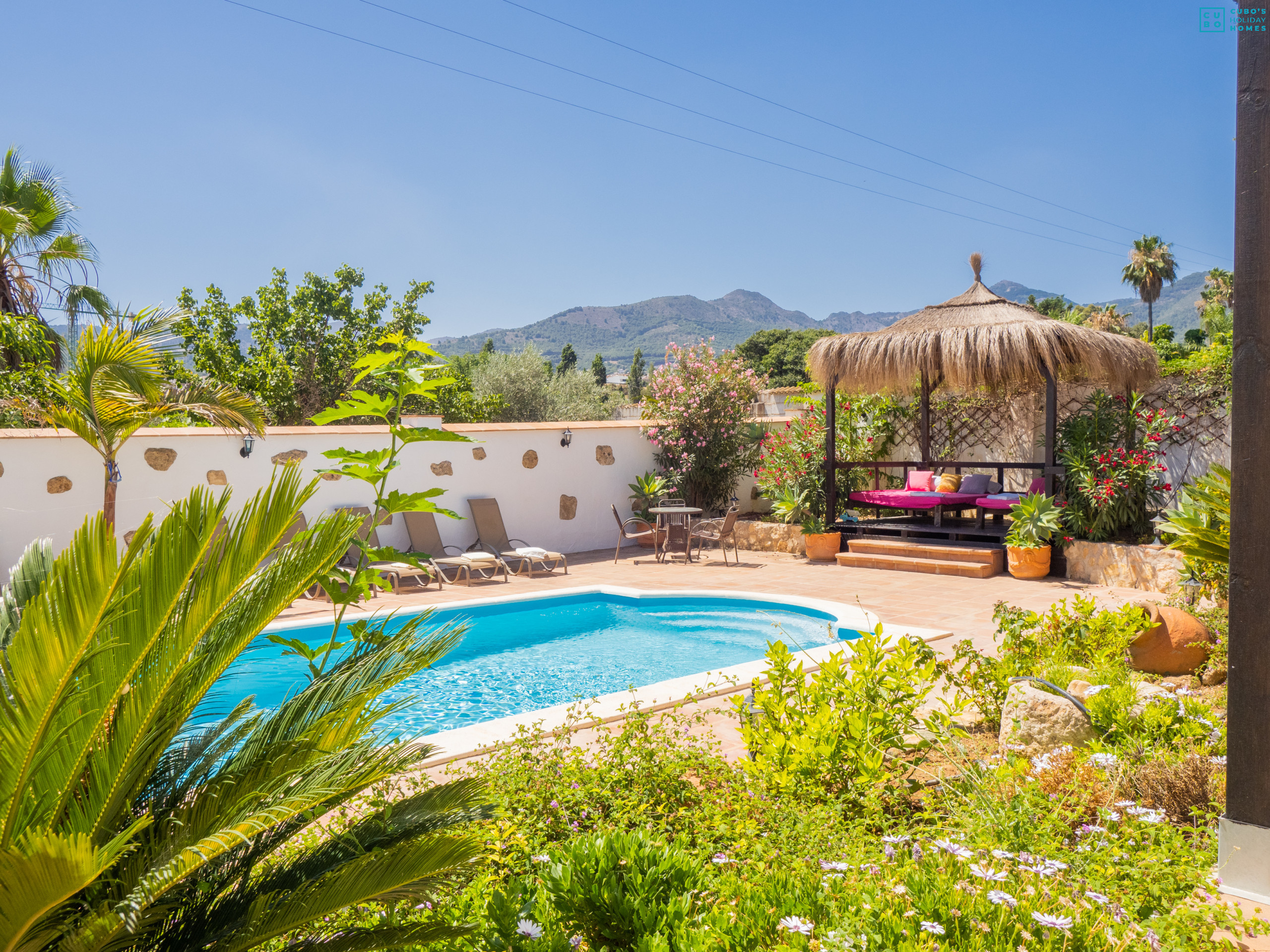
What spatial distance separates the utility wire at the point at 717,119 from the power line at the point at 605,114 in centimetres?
75

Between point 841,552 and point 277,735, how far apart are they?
9208 millimetres

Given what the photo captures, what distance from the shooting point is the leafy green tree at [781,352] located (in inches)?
1989

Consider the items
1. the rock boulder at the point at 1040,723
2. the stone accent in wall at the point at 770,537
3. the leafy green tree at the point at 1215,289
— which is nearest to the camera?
the rock boulder at the point at 1040,723

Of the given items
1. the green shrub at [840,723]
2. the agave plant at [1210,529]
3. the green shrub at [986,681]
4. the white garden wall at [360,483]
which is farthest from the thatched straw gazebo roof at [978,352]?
the green shrub at [840,723]

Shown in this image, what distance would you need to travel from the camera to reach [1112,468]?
8195 millimetres

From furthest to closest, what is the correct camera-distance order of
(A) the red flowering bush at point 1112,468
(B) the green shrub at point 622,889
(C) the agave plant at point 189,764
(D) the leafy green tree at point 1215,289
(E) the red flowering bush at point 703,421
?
(D) the leafy green tree at point 1215,289 → (E) the red flowering bush at point 703,421 → (A) the red flowering bush at point 1112,468 → (B) the green shrub at point 622,889 → (C) the agave plant at point 189,764

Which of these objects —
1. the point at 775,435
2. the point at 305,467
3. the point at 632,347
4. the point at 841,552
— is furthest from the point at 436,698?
→ the point at 632,347

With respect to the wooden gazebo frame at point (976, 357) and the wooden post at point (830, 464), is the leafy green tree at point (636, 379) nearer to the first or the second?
the wooden post at point (830, 464)

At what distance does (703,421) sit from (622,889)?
9.80 m

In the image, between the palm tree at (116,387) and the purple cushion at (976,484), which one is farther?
the purple cushion at (976,484)

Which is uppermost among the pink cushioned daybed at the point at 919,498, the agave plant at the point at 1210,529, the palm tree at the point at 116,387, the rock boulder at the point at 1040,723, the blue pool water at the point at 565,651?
the palm tree at the point at 116,387

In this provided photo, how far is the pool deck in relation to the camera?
4789 mm

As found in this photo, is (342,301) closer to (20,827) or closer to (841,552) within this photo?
(841,552)

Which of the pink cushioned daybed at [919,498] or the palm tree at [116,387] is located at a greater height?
the palm tree at [116,387]
